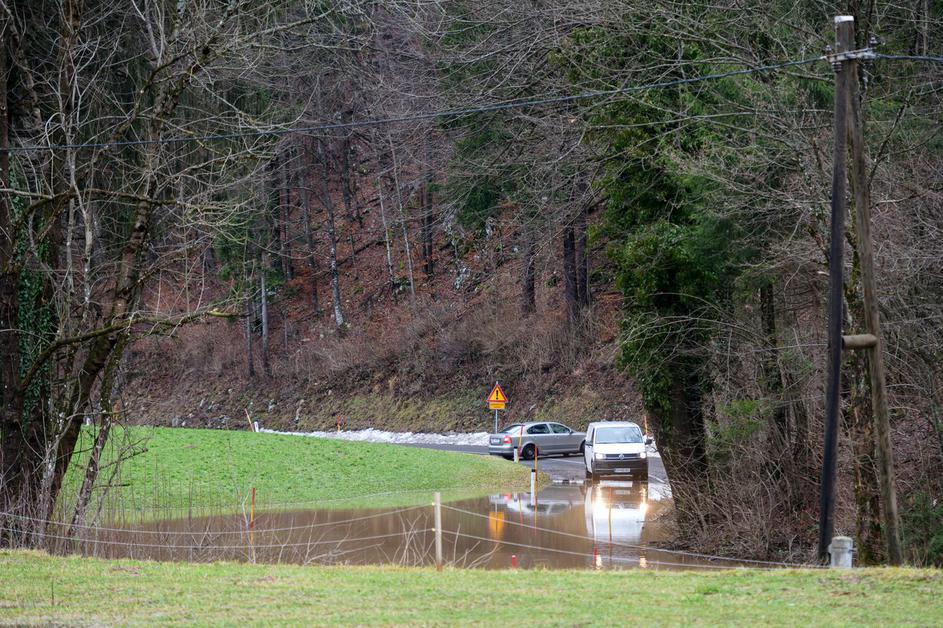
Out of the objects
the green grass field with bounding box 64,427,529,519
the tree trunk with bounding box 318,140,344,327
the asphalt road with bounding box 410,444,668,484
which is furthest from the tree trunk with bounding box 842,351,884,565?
the tree trunk with bounding box 318,140,344,327

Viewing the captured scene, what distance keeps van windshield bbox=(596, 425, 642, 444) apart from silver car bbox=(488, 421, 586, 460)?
22.2ft

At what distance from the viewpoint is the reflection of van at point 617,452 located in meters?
30.5

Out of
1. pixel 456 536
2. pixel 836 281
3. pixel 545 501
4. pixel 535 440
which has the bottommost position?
pixel 545 501

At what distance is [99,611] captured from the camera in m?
9.23

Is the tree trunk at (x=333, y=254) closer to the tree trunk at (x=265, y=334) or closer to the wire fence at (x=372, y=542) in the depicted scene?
the tree trunk at (x=265, y=334)

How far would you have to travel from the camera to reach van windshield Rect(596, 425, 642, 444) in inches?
1224

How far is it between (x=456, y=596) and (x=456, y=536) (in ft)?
30.8

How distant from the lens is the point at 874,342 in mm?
11750

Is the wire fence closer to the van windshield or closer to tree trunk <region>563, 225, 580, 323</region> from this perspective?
the van windshield

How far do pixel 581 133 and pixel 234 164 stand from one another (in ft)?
25.7

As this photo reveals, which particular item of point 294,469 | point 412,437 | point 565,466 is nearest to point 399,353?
point 412,437

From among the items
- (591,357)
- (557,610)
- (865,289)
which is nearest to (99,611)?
(557,610)

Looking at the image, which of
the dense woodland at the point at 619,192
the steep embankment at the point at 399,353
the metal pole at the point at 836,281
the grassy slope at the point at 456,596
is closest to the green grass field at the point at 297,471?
the dense woodland at the point at 619,192

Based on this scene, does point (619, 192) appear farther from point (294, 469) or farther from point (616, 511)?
point (294, 469)
